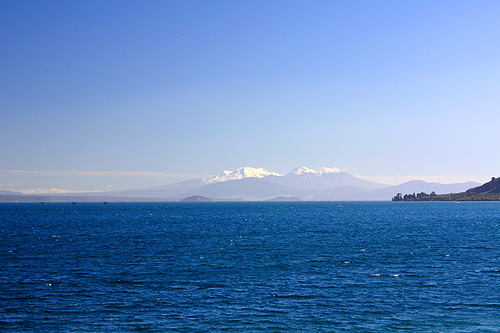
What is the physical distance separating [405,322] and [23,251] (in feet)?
205

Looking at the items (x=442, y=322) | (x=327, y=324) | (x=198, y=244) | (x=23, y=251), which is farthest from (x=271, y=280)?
(x=23, y=251)

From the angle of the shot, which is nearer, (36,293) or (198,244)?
(36,293)

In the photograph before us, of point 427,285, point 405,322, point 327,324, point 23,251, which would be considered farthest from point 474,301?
point 23,251

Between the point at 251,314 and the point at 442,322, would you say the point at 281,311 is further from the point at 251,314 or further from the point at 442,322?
the point at 442,322

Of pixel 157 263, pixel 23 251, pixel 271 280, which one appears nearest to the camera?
pixel 271 280

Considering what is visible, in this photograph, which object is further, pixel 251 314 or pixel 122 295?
pixel 122 295

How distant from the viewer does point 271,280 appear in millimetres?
48438

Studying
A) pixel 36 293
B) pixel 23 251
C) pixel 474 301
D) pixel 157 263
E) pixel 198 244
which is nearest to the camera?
pixel 474 301

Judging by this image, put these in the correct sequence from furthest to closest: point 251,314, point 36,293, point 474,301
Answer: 1. point 36,293
2. point 474,301
3. point 251,314

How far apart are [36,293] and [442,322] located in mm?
35112

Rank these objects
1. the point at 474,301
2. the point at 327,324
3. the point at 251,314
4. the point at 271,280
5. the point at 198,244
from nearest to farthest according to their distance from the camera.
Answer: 1. the point at 327,324
2. the point at 251,314
3. the point at 474,301
4. the point at 271,280
5. the point at 198,244

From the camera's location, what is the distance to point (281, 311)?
1443 inches

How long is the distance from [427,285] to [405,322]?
516 inches

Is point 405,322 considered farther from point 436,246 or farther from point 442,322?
point 436,246
